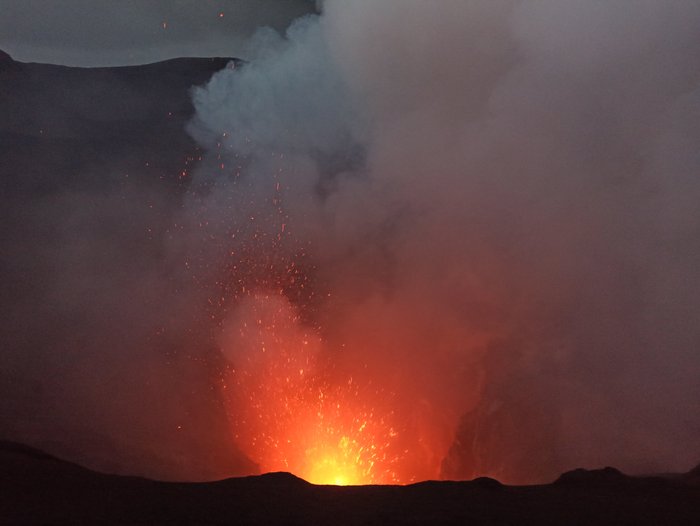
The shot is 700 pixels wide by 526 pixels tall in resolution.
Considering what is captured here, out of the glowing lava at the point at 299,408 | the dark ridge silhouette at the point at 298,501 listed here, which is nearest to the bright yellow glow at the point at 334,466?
the glowing lava at the point at 299,408

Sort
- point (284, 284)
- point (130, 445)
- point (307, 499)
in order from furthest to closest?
1. point (284, 284)
2. point (130, 445)
3. point (307, 499)

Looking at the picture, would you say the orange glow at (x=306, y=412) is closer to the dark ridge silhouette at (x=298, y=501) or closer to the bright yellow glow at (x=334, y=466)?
the bright yellow glow at (x=334, y=466)

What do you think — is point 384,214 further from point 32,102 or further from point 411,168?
point 32,102

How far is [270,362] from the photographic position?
677 cm

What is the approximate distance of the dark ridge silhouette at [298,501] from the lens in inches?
109

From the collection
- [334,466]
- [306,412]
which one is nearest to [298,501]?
[334,466]

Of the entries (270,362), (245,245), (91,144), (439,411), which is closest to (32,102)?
(91,144)

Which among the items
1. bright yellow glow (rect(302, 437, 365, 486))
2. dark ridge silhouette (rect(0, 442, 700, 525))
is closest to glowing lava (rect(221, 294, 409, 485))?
bright yellow glow (rect(302, 437, 365, 486))

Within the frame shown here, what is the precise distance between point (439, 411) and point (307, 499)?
3.41m

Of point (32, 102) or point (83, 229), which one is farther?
point (32, 102)

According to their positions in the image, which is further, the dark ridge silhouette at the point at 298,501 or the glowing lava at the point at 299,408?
the glowing lava at the point at 299,408

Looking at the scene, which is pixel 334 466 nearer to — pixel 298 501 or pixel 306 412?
pixel 306 412

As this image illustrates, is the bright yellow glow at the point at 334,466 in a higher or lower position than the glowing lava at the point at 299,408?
lower

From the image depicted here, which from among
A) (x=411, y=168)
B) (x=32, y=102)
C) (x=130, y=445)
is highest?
(x=32, y=102)
